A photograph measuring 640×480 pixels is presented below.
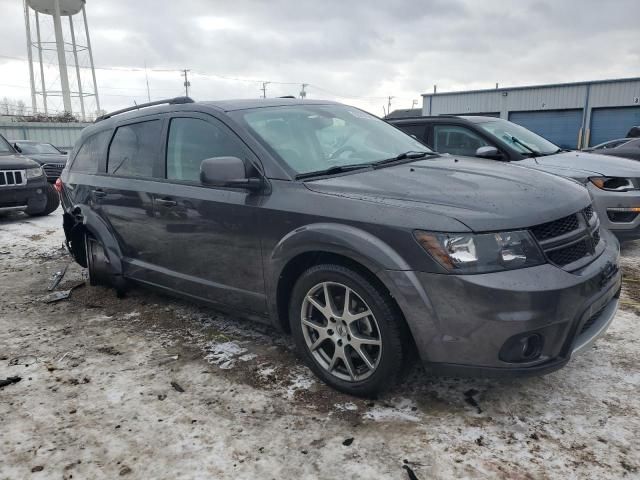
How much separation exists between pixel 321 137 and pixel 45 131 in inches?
1519

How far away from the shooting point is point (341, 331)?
278 cm

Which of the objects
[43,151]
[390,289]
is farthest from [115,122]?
[43,151]

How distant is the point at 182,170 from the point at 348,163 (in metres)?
1.24

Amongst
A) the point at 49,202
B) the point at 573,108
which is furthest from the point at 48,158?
the point at 573,108

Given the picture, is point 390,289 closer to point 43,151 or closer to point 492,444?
point 492,444

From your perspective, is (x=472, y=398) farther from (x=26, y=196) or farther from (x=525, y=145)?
(x=26, y=196)

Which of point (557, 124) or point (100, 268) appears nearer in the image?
point (100, 268)

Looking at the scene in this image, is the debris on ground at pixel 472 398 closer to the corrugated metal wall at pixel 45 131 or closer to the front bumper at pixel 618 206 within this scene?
the front bumper at pixel 618 206

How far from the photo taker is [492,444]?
237 centimetres

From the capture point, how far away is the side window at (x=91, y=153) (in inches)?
179

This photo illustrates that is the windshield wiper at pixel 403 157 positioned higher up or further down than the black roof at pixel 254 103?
further down

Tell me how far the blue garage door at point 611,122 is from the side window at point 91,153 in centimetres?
2892

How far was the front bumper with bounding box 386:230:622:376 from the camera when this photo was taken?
229 centimetres

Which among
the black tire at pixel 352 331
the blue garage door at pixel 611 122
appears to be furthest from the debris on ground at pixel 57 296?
the blue garage door at pixel 611 122
